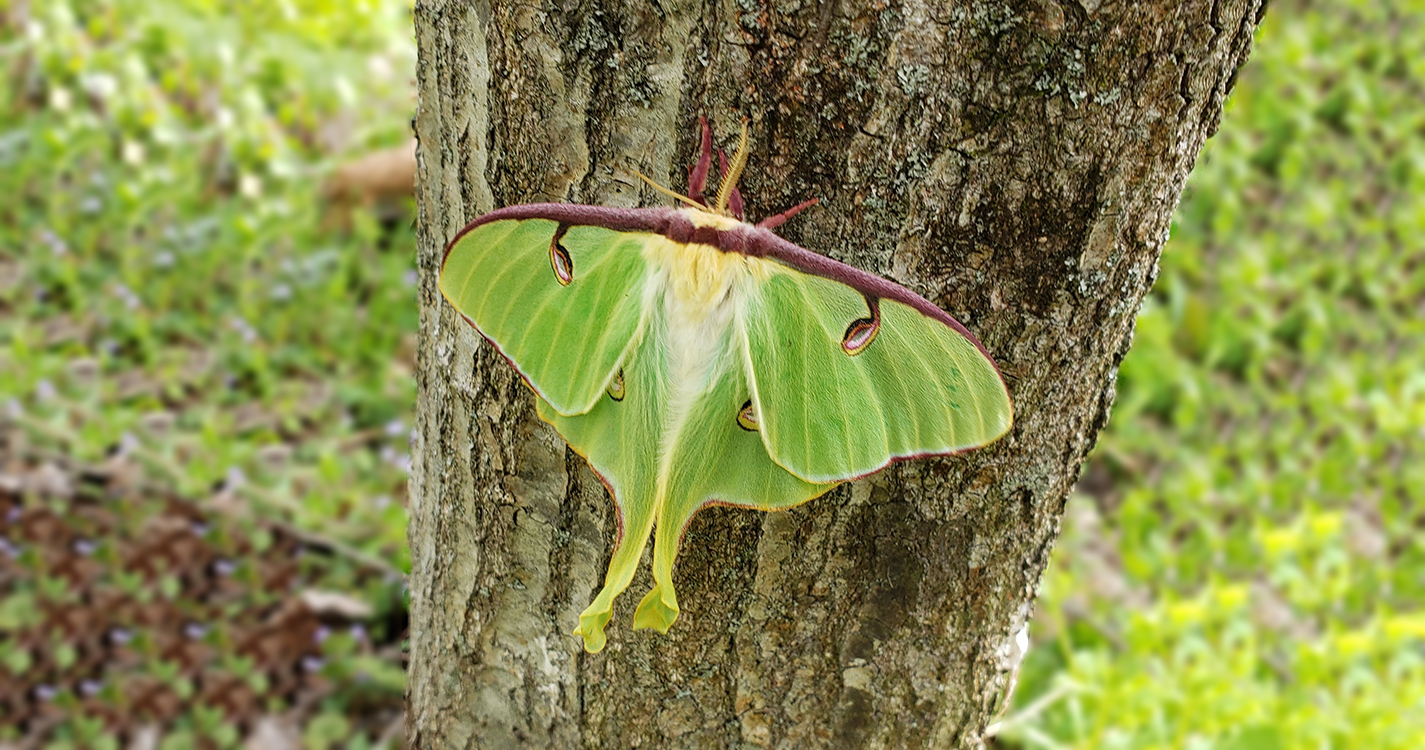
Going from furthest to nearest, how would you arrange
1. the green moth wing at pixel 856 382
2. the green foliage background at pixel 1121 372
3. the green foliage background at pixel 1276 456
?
the green foliage background at pixel 1121 372, the green foliage background at pixel 1276 456, the green moth wing at pixel 856 382

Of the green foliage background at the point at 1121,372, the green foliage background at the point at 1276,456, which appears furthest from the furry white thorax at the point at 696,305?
the green foliage background at the point at 1121,372

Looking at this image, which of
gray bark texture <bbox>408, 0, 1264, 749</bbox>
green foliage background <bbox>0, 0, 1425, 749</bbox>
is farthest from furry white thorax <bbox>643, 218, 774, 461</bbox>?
green foliage background <bbox>0, 0, 1425, 749</bbox>

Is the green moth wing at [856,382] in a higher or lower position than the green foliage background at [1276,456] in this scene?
higher

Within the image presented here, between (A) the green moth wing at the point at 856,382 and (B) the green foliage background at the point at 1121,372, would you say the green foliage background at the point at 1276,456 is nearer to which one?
(B) the green foliage background at the point at 1121,372

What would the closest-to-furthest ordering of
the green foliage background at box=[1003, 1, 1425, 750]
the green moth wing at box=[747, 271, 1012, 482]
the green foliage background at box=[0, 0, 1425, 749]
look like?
the green moth wing at box=[747, 271, 1012, 482] → the green foliage background at box=[1003, 1, 1425, 750] → the green foliage background at box=[0, 0, 1425, 749]

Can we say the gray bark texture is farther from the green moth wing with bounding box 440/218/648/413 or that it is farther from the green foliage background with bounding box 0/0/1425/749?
the green foliage background with bounding box 0/0/1425/749

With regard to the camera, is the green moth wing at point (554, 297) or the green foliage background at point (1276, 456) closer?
the green moth wing at point (554, 297)
